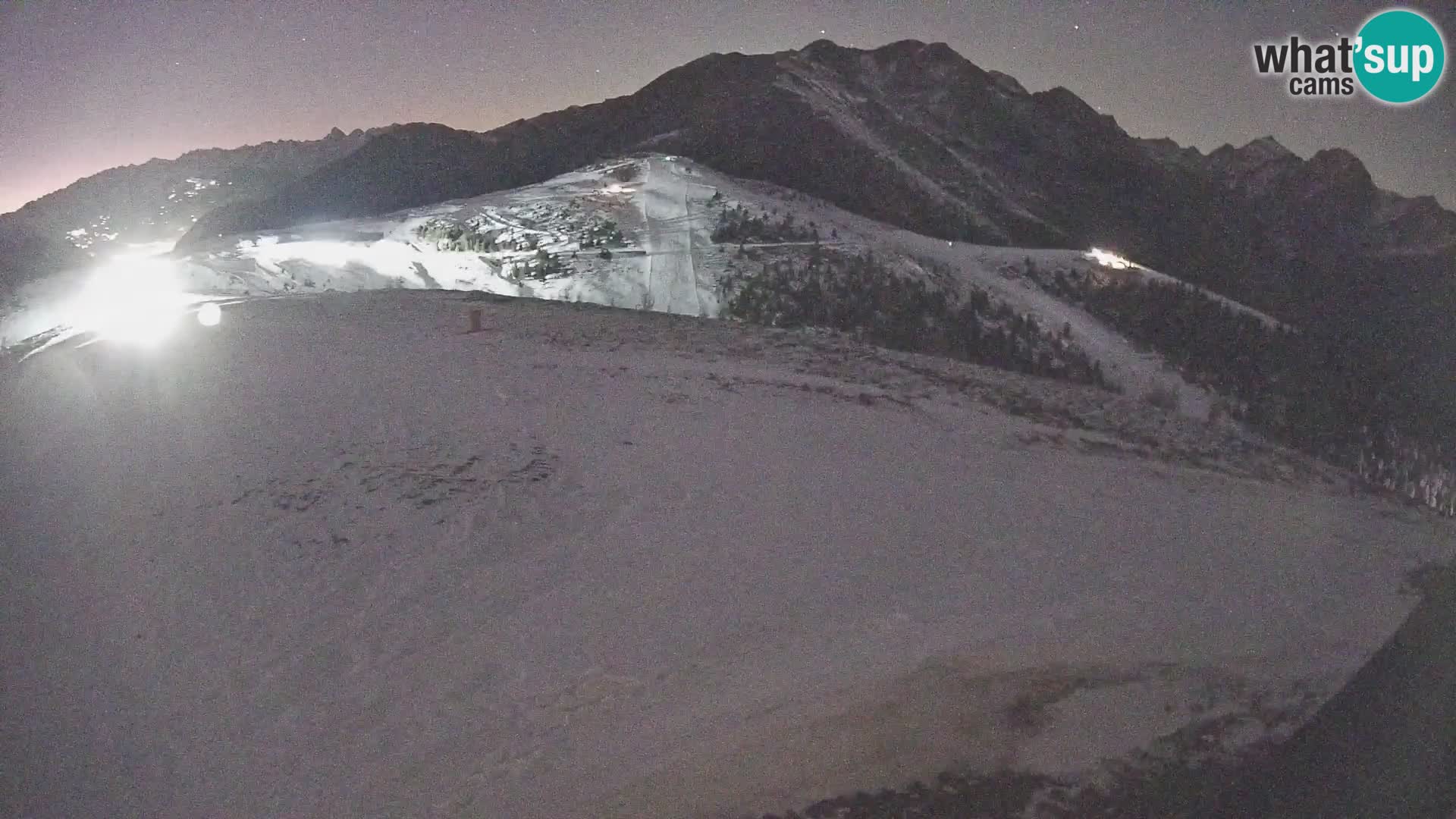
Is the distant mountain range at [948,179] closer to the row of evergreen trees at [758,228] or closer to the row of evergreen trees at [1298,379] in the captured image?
the row of evergreen trees at [758,228]

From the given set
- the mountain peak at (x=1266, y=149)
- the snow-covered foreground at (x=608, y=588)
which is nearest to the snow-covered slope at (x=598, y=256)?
the snow-covered foreground at (x=608, y=588)

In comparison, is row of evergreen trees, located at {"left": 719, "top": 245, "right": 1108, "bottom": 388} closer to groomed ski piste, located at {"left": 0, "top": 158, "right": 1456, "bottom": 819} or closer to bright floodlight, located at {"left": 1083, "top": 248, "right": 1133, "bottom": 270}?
groomed ski piste, located at {"left": 0, "top": 158, "right": 1456, "bottom": 819}

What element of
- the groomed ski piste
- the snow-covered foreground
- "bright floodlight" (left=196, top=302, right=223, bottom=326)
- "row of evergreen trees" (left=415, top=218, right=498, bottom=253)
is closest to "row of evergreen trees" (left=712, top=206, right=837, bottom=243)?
"row of evergreen trees" (left=415, top=218, right=498, bottom=253)

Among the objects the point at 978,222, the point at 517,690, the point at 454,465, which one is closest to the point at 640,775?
the point at 517,690

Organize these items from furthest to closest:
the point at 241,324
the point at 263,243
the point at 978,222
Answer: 1. the point at 978,222
2. the point at 263,243
3. the point at 241,324

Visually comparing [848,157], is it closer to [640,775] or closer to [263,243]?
[263,243]

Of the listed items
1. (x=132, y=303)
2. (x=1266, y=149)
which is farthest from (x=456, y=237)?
(x=1266, y=149)
